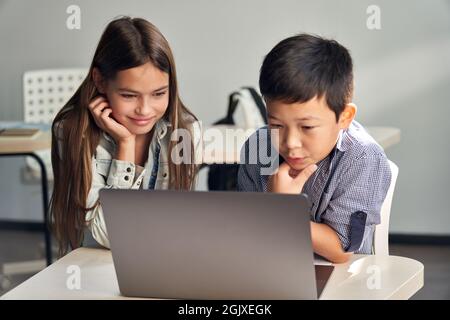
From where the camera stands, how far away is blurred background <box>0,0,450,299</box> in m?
3.74

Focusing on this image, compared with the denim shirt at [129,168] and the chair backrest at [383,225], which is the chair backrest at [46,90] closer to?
the denim shirt at [129,168]

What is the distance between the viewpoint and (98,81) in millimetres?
1915

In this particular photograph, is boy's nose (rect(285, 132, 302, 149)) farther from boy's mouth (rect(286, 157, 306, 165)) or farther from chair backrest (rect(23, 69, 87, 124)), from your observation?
chair backrest (rect(23, 69, 87, 124))

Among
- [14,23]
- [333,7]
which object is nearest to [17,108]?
[14,23]

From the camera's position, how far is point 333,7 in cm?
377

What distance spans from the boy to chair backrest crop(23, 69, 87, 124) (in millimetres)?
2221

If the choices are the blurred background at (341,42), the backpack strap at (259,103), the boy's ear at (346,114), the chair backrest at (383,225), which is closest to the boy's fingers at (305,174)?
the boy's ear at (346,114)

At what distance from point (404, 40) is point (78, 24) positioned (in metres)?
1.35

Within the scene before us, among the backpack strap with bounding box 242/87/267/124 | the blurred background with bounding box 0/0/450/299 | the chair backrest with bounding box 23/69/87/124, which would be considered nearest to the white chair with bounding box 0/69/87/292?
the chair backrest with bounding box 23/69/87/124

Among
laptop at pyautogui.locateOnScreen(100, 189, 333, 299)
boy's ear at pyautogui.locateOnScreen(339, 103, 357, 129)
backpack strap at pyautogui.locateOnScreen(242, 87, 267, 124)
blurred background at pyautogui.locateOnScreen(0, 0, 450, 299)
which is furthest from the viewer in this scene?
blurred background at pyautogui.locateOnScreen(0, 0, 450, 299)

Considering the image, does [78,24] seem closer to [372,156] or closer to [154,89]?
[154,89]

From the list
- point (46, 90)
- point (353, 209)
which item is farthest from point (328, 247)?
point (46, 90)

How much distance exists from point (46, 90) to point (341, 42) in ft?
4.06

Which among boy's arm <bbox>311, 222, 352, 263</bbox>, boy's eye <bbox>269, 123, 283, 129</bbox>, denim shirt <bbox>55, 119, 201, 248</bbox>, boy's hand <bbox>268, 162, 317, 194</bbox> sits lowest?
boy's arm <bbox>311, 222, 352, 263</bbox>
